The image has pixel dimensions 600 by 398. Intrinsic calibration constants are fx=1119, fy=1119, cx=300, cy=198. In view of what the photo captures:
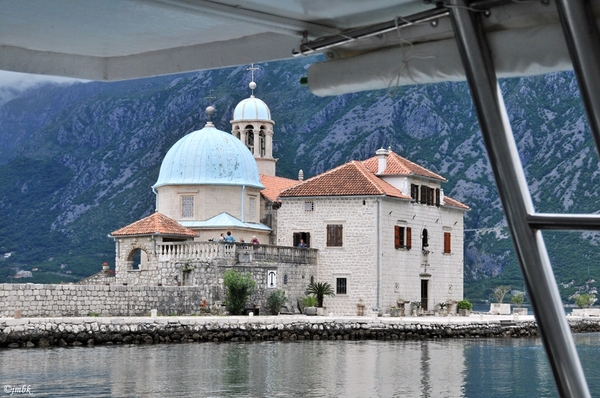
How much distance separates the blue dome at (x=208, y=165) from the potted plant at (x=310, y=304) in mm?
5805

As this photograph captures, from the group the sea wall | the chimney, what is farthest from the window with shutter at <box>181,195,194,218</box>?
the sea wall

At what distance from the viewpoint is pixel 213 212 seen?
147 feet

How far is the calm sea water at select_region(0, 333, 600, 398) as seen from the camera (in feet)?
79.0

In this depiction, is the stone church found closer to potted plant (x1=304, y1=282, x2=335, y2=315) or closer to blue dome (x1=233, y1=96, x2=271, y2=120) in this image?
potted plant (x1=304, y1=282, x2=335, y2=315)

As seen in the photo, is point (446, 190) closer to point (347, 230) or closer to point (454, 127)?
point (454, 127)

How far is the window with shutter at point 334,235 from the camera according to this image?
4312 cm

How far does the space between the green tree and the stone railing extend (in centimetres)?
149

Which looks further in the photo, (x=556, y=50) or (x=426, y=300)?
(x=426, y=300)

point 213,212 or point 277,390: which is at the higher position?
point 213,212

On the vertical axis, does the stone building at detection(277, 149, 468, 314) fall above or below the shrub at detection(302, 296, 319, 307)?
above

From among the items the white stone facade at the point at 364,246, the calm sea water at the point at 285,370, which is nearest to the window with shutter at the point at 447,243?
the white stone facade at the point at 364,246

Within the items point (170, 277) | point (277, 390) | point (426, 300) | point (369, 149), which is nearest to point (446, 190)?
point (369, 149)

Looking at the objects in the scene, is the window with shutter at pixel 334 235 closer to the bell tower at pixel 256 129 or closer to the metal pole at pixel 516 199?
the bell tower at pixel 256 129

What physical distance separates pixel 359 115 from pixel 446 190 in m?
23.9
